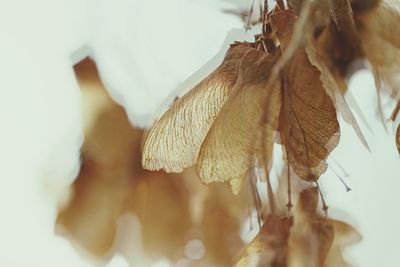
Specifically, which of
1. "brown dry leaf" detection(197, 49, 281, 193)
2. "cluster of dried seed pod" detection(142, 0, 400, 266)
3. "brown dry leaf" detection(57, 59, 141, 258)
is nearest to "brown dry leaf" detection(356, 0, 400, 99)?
"cluster of dried seed pod" detection(142, 0, 400, 266)

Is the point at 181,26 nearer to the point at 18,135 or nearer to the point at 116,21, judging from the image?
the point at 116,21

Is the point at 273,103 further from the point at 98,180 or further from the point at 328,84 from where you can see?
the point at 98,180

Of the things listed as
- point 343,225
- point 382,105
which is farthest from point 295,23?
point 343,225

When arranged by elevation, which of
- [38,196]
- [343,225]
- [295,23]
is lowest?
[343,225]

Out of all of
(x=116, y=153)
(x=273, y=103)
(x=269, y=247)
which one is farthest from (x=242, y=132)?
(x=116, y=153)

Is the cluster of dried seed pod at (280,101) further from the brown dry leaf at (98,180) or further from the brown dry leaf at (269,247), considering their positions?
the brown dry leaf at (98,180)

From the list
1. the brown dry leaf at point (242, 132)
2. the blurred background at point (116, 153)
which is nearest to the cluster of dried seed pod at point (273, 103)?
the brown dry leaf at point (242, 132)

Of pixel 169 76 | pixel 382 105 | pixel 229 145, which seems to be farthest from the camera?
pixel 169 76

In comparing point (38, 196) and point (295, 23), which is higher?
point (295, 23)
